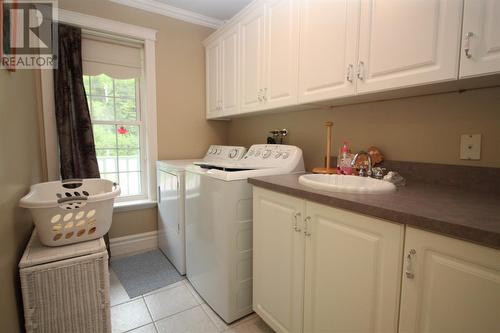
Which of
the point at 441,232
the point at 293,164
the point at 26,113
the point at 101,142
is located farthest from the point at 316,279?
the point at 101,142

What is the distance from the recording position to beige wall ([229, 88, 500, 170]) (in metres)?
1.13

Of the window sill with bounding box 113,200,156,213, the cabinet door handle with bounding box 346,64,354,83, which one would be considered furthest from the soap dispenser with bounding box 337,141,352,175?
the window sill with bounding box 113,200,156,213

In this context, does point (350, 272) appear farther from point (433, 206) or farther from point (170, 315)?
point (170, 315)

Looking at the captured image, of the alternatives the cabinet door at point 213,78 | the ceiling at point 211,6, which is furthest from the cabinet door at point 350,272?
the ceiling at point 211,6

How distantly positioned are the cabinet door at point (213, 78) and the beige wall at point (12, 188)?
1547mm

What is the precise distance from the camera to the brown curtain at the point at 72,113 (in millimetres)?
2117

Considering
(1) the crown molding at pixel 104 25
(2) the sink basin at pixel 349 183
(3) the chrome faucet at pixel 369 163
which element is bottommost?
(2) the sink basin at pixel 349 183

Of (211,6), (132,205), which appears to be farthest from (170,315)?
(211,6)

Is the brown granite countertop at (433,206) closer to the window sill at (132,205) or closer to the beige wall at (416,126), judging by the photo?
the beige wall at (416,126)

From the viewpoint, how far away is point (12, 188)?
1.18m

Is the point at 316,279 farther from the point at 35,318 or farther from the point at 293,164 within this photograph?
the point at 35,318

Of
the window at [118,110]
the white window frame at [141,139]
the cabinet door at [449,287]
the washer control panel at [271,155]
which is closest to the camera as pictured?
the cabinet door at [449,287]

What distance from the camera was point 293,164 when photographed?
1810 millimetres

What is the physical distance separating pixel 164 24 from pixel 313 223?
2.59m
